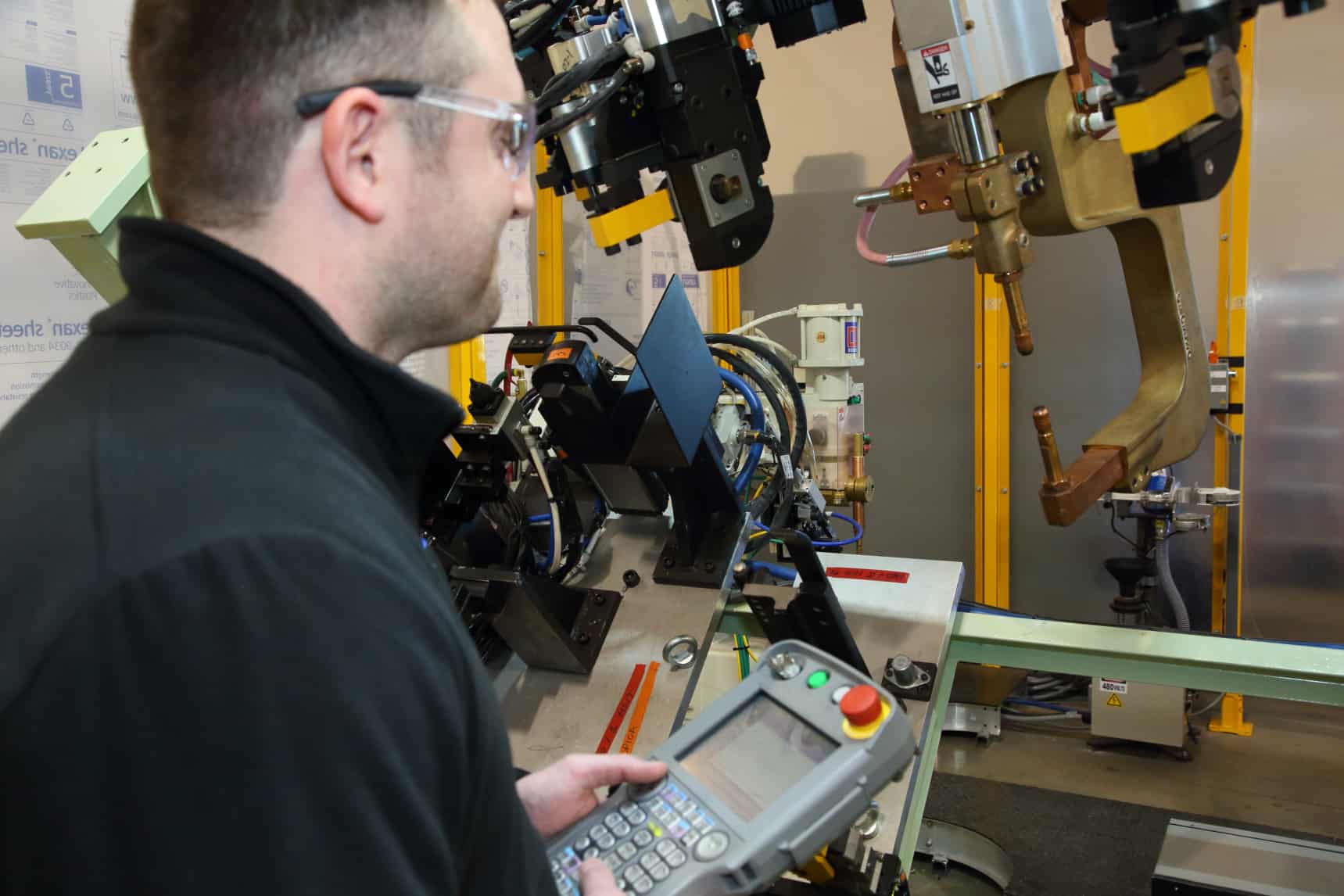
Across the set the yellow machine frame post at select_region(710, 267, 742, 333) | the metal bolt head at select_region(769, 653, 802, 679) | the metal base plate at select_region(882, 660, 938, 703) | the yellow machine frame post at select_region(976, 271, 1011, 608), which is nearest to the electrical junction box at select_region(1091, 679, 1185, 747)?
the yellow machine frame post at select_region(976, 271, 1011, 608)

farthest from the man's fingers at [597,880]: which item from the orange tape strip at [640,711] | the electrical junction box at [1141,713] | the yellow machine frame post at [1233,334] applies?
the yellow machine frame post at [1233,334]

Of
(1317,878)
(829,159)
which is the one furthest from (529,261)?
(1317,878)

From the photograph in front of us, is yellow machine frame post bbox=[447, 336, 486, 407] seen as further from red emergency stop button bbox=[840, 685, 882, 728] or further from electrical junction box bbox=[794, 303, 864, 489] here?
red emergency stop button bbox=[840, 685, 882, 728]

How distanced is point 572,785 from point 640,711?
1.32ft

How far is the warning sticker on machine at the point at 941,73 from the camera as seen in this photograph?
3.19 feet

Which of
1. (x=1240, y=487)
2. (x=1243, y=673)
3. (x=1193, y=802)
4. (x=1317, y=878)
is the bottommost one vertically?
(x=1193, y=802)

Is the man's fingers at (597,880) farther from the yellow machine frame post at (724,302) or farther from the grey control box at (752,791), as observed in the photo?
the yellow machine frame post at (724,302)

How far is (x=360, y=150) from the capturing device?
0.53m

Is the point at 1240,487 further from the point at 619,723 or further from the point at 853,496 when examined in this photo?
the point at 619,723

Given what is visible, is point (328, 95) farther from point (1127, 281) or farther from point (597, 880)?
point (1127, 281)

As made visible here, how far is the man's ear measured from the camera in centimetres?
52

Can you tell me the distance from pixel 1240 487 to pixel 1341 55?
4.47 feet

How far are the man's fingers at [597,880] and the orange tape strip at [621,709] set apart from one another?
461 millimetres

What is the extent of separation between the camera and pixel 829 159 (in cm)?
353
